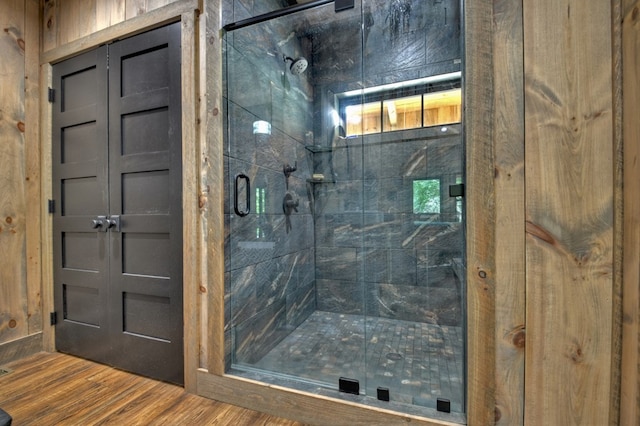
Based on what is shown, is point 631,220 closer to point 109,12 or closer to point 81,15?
point 109,12

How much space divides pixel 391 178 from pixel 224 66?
4.57 feet

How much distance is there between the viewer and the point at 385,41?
2164mm

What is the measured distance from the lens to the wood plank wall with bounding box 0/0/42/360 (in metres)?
1.75

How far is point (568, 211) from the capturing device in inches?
37.9

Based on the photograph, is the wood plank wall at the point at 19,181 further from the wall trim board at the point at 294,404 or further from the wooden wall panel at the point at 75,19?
the wall trim board at the point at 294,404

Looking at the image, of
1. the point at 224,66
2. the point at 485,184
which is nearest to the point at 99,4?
the point at 224,66

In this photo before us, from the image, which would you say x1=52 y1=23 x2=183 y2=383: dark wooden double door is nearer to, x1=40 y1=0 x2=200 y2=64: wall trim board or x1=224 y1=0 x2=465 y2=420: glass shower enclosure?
x1=40 y1=0 x2=200 y2=64: wall trim board

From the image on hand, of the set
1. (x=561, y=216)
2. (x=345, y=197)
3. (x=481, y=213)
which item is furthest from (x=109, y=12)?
(x=561, y=216)

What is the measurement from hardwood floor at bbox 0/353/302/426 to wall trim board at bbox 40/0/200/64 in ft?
6.61

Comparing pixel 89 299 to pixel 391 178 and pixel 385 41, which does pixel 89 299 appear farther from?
pixel 385 41

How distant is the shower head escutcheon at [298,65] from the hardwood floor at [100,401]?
7.77 ft

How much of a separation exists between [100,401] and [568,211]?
2.23 m

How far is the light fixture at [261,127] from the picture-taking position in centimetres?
182

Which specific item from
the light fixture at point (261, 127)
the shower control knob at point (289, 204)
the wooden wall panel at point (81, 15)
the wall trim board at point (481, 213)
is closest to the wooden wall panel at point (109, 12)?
the wooden wall panel at point (81, 15)
